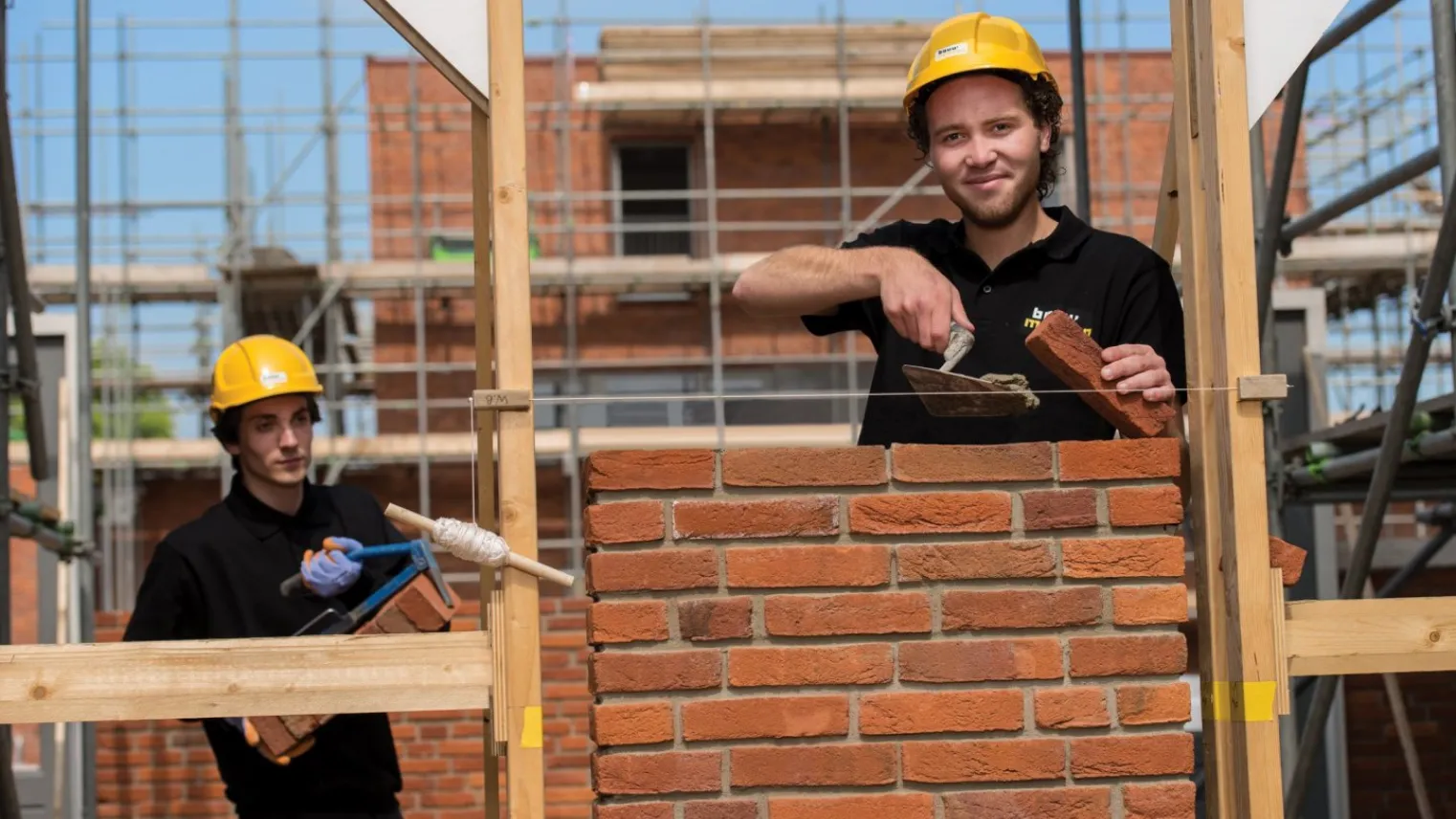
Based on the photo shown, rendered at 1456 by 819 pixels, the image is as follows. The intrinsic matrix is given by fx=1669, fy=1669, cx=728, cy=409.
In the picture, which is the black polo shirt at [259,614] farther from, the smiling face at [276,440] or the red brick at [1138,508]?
the red brick at [1138,508]

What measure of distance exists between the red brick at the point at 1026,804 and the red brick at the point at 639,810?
0.42m

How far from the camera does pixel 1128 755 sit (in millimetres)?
2537

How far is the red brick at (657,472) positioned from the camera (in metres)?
2.55

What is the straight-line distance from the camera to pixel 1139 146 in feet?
70.3

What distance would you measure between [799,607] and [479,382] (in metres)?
0.69

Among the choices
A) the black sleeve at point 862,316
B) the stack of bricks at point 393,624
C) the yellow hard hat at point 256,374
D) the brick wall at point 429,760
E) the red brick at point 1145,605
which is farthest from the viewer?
the brick wall at point 429,760

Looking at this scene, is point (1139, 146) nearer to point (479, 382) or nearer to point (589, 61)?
point (589, 61)

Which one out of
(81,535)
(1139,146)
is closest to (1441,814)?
(81,535)

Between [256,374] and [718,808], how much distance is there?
218cm

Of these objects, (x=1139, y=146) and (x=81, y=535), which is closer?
(x=81, y=535)

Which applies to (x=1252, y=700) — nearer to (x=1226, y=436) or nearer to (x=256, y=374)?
(x=1226, y=436)

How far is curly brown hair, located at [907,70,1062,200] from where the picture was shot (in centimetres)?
299

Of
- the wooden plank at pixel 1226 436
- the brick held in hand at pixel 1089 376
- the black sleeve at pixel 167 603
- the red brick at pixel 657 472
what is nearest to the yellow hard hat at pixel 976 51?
the wooden plank at pixel 1226 436

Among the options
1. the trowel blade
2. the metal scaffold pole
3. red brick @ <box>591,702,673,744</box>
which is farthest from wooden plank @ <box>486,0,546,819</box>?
the metal scaffold pole
